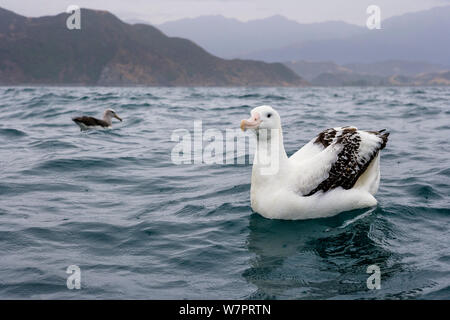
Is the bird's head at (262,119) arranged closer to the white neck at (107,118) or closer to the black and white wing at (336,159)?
the black and white wing at (336,159)

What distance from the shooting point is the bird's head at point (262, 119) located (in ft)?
20.8

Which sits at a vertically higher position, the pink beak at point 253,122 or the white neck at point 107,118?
the pink beak at point 253,122

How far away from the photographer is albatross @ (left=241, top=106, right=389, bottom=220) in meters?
6.54

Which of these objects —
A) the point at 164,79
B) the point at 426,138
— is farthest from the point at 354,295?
the point at 164,79

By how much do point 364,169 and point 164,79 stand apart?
567 feet

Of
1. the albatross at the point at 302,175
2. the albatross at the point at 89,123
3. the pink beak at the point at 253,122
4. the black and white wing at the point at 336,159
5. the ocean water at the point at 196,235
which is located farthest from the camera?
the albatross at the point at 89,123

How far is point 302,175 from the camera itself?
666 cm

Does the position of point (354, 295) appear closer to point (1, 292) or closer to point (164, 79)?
point (1, 292)

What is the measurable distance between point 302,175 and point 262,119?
970mm

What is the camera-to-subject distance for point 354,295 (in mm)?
4629
